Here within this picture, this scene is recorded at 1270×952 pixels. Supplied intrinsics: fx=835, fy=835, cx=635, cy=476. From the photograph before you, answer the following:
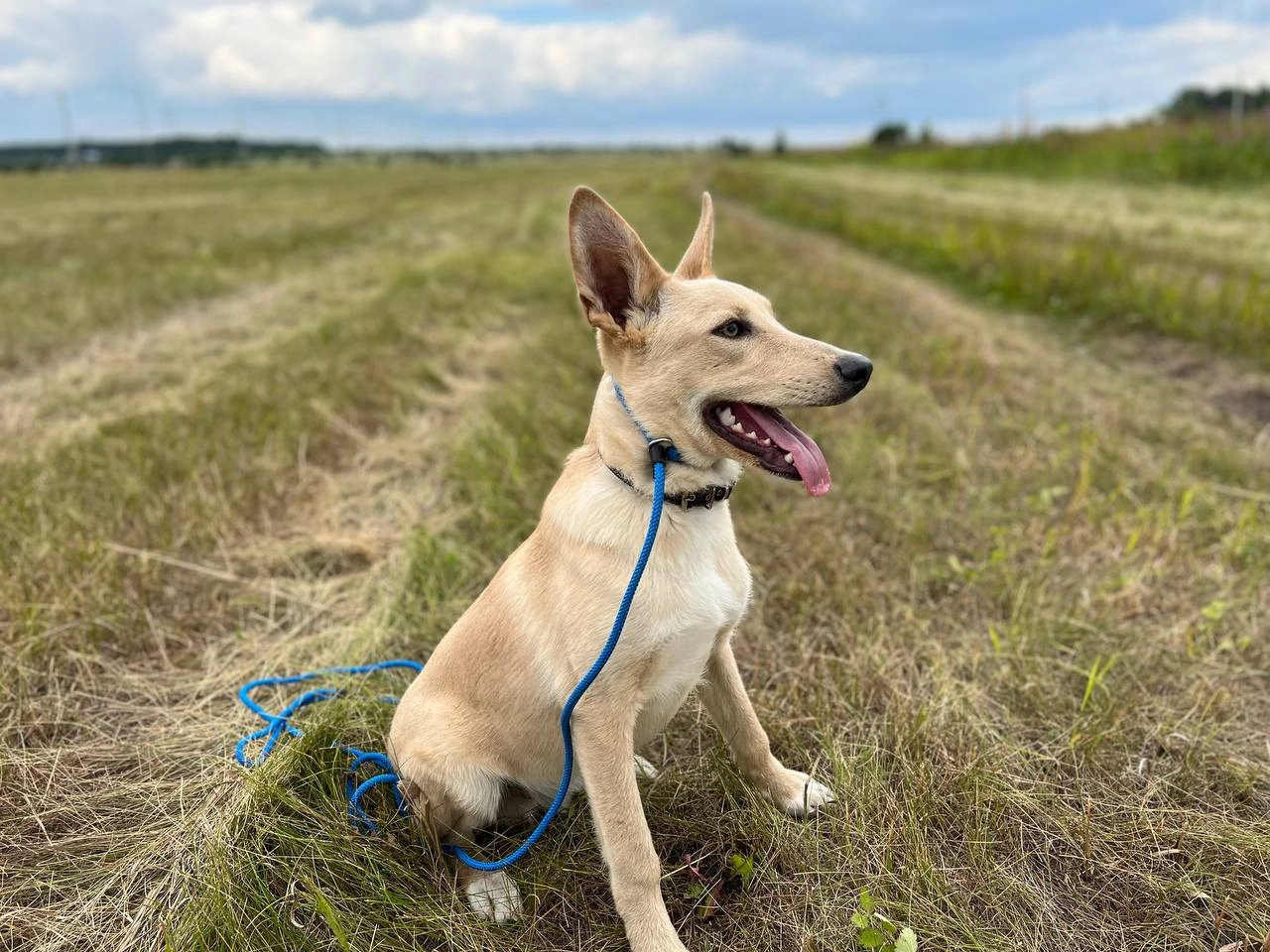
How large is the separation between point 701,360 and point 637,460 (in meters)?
0.34

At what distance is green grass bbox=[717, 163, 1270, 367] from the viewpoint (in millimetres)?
7691

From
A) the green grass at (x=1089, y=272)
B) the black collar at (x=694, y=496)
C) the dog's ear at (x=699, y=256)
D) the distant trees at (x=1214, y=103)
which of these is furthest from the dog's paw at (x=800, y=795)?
the distant trees at (x=1214, y=103)

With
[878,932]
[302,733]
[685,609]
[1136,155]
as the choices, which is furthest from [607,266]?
[1136,155]

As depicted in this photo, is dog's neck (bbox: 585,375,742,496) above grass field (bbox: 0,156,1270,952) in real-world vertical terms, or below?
above

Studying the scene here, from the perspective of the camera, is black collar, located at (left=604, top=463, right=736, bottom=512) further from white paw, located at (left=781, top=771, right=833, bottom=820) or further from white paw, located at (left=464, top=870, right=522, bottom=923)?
white paw, located at (left=464, top=870, right=522, bottom=923)

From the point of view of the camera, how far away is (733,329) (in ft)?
7.95

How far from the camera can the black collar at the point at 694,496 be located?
2346mm

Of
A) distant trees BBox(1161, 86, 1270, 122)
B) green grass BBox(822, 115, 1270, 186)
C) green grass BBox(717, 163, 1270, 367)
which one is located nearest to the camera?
green grass BBox(717, 163, 1270, 367)

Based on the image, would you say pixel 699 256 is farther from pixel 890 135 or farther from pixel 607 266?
pixel 890 135

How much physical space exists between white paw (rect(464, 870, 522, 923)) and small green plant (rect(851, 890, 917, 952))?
97cm

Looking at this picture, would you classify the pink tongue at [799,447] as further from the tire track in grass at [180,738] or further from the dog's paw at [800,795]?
the tire track in grass at [180,738]

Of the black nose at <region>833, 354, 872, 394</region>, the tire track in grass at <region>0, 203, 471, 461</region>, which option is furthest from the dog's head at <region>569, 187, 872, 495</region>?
the tire track in grass at <region>0, 203, 471, 461</region>

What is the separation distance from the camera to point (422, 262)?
13.3 m

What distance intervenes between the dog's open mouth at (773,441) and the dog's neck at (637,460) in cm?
12
